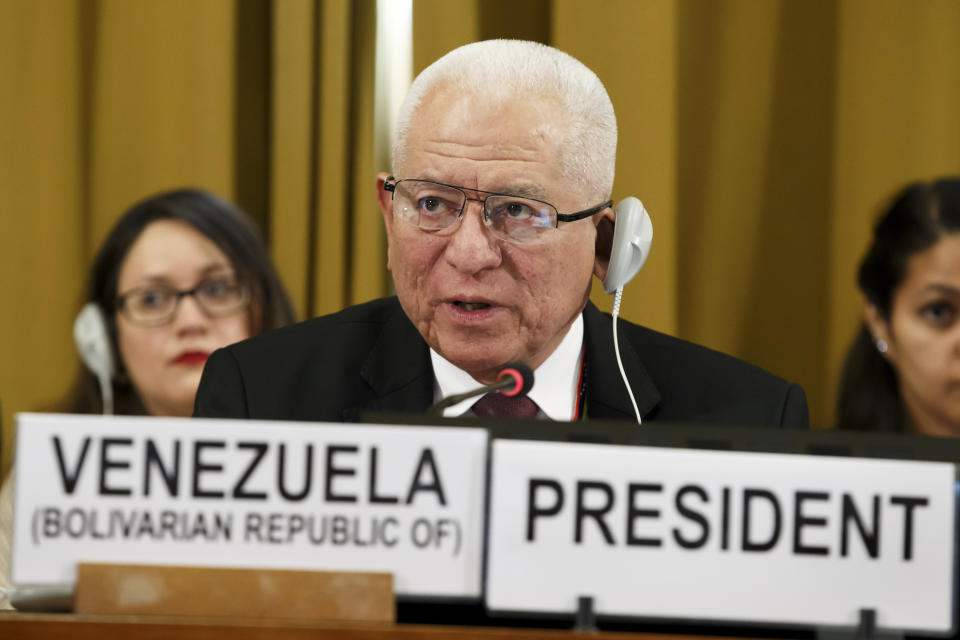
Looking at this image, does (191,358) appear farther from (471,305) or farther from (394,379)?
(471,305)

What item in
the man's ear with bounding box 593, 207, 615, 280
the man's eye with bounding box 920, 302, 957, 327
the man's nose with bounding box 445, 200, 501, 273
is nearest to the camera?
the man's nose with bounding box 445, 200, 501, 273

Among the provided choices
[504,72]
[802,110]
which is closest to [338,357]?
[504,72]

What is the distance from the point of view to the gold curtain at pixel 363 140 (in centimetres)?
247

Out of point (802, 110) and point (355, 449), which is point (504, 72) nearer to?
point (355, 449)

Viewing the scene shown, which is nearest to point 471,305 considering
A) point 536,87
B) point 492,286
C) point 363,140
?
point 492,286

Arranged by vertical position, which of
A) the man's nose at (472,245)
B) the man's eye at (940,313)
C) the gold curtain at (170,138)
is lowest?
the man's nose at (472,245)

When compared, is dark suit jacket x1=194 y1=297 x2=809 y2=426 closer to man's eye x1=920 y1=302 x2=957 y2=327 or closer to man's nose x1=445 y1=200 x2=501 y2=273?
man's nose x1=445 y1=200 x2=501 y2=273

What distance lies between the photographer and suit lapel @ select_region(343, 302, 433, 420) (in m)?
1.41

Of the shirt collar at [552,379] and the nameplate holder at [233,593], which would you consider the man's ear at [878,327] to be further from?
the nameplate holder at [233,593]

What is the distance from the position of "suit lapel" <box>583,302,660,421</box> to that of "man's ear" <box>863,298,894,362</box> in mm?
1089

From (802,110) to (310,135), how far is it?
1.26 meters

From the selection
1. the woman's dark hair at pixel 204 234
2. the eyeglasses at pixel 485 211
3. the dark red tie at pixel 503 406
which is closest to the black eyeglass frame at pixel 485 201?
the eyeglasses at pixel 485 211

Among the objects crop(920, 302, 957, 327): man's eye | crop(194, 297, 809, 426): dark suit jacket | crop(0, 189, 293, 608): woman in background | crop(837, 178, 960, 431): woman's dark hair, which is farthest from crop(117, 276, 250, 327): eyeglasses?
crop(920, 302, 957, 327): man's eye

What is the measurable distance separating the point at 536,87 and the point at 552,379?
1.37 ft
